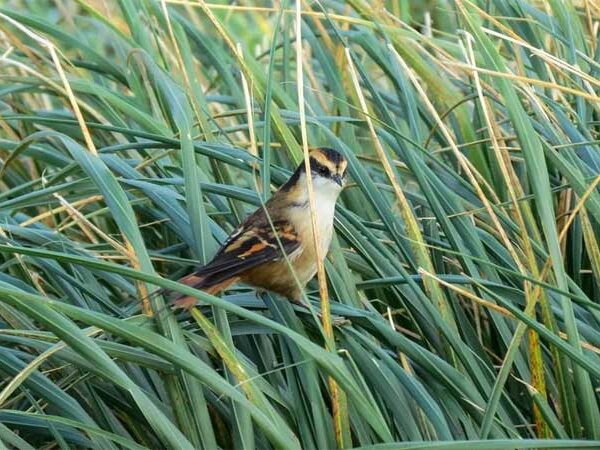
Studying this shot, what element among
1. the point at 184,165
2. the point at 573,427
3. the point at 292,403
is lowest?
the point at 573,427

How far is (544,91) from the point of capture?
381cm

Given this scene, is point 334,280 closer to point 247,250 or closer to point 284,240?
point 247,250

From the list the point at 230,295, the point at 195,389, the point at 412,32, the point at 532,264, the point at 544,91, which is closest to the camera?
the point at 195,389

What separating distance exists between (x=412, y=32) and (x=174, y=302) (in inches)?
52.0

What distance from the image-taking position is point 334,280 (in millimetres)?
2961

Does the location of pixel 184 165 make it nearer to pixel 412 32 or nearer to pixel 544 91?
pixel 412 32

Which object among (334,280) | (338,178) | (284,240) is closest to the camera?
(334,280)

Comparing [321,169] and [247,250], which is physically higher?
[321,169]

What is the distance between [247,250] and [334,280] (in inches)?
8.9

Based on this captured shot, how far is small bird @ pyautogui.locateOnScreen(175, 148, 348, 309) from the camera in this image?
2.87m

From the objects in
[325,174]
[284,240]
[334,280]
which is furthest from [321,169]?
[334,280]

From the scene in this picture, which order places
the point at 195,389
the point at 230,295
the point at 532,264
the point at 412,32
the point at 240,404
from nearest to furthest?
the point at 240,404 < the point at 195,389 < the point at 532,264 < the point at 230,295 < the point at 412,32

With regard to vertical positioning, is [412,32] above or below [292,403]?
above

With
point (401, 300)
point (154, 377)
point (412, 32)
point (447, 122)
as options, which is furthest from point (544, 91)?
point (154, 377)
